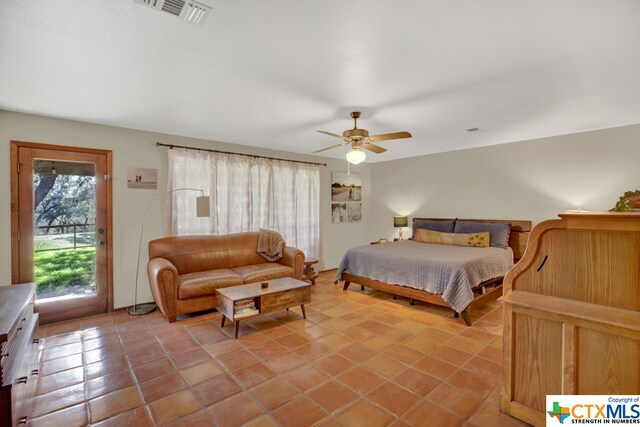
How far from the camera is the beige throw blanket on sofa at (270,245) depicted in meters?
4.74

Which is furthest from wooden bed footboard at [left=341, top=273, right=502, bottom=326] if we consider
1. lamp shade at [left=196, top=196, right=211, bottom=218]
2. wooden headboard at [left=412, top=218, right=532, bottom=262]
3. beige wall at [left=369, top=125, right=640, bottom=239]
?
lamp shade at [left=196, top=196, right=211, bottom=218]

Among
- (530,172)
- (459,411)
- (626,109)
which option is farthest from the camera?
(530,172)

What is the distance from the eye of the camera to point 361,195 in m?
6.83

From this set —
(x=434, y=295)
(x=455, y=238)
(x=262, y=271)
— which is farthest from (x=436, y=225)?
(x=262, y=271)

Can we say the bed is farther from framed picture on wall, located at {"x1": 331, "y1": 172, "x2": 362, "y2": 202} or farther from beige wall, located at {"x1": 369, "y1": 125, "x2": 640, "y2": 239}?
framed picture on wall, located at {"x1": 331, "y1": 172, "x2": 362, "y2": 202}

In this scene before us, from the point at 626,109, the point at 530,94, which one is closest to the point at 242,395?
the point at 530,94

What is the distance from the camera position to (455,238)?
16.4ft

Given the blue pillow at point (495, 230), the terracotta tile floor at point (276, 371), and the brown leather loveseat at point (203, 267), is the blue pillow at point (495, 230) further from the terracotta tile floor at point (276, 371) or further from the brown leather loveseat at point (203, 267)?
the brown leather loveseat at point (203, 267)

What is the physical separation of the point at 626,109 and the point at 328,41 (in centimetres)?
360

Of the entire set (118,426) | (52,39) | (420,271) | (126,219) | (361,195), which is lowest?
(118,426)

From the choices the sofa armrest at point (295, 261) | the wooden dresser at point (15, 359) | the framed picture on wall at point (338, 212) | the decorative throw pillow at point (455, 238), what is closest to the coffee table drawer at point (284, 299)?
the sofa armrest at point (295, 261)

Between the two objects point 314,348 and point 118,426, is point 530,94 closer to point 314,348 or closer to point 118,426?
point 314,348

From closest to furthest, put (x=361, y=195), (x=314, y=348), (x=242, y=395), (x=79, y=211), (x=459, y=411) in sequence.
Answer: (x=459, y=411) → (x=242, y=395) → (x=314, y=348) → (x=79, y=211) → (x=361, y=195)

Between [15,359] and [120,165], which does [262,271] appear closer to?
[120,165]
